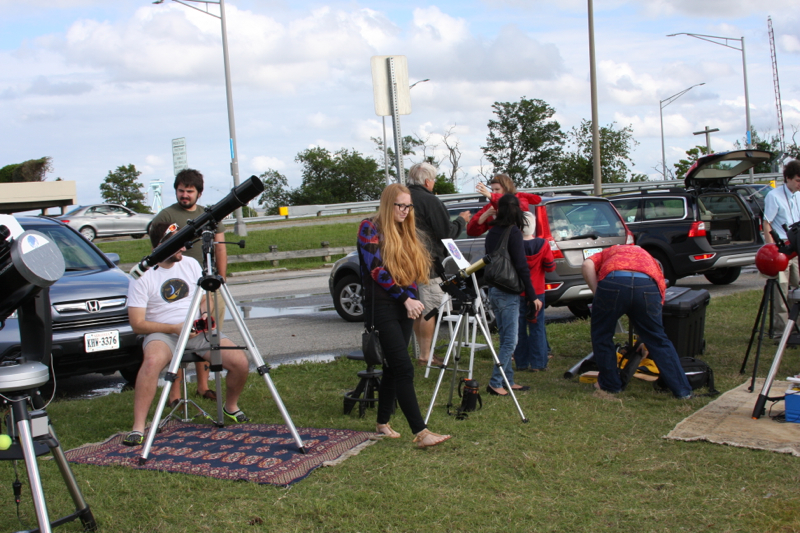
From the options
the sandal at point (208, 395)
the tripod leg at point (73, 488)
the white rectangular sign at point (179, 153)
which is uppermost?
the white rectangular sign at point (179, 153)

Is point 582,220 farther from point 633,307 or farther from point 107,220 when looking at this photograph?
point 107,220

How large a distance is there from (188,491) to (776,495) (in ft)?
10.4

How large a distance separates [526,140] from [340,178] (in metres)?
17.1

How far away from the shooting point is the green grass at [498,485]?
3586 mm

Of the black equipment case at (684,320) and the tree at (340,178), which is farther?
the tree at (340,178)

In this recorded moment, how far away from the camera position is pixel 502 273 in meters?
6.05

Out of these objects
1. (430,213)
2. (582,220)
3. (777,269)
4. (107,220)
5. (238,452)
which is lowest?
(238,452)

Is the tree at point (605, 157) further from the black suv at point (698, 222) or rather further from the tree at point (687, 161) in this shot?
the black suv at point (698, 222)

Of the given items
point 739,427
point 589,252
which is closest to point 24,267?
point 739,427

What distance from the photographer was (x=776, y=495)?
3744 millimetres

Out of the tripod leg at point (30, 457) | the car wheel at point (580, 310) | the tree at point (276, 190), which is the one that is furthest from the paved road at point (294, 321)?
the tree at point (276, 190)

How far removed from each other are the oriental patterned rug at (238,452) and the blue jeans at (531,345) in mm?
2497

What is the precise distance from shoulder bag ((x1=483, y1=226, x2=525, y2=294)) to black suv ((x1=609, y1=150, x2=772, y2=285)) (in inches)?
261

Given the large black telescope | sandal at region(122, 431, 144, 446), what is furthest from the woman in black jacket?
sandal at region(122, 431, 144, 446)
